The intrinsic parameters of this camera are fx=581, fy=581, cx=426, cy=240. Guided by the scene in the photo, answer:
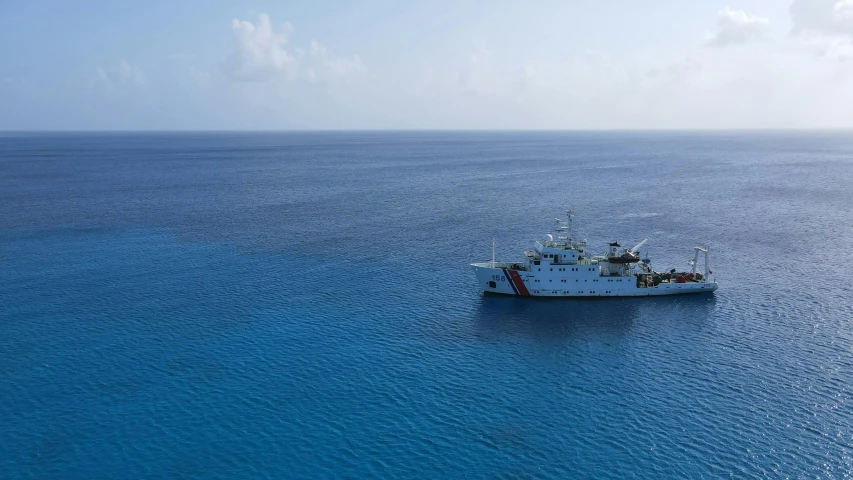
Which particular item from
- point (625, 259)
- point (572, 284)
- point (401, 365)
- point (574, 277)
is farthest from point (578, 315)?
point (401, 365)

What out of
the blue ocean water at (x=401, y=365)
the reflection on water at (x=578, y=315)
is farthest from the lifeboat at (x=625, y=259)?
the blue ocean water at (x=401, y=365)

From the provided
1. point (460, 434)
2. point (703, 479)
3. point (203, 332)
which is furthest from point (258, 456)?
point (703, 479)

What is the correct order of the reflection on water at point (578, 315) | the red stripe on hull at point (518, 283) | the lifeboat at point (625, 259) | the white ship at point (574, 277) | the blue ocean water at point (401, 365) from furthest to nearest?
the red stripe on hull at point (518, 283), the lifeboat at point (625, 259), the white ship at point (574, 277), the reflection on water at point (578, 315), the blue ocean water at point (401, 365)

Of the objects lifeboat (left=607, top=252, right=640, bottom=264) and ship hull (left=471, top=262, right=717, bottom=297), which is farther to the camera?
lifeboat (left=607, top=252, right=640, bottom=264)

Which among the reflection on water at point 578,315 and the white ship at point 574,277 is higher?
the white ship at point 574,277

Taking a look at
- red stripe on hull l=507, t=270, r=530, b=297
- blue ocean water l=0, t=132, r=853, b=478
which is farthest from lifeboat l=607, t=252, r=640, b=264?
red stripe on hull l=507, t=270, r=530, b=297

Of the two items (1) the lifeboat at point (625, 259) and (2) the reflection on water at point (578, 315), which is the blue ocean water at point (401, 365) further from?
(1) the lifeboat at point (625, 259)

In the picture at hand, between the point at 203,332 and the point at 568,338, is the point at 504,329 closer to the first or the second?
the point at 568,338

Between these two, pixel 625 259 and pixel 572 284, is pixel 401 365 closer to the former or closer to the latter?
pixel 572 284

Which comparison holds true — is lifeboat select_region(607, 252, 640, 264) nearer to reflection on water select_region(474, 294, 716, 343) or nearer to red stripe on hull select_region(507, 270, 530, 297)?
reflection on water select_region(474, 294, 716, 343)
